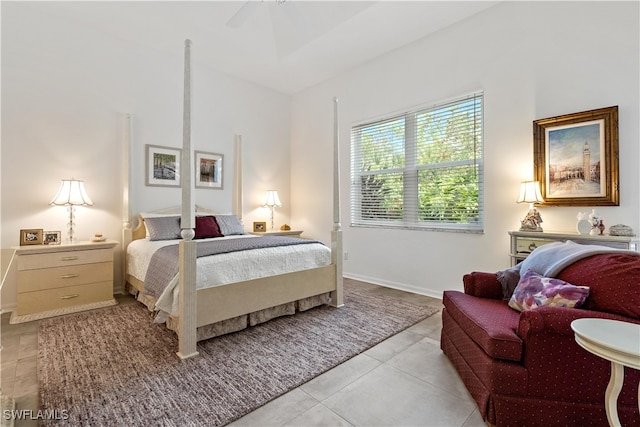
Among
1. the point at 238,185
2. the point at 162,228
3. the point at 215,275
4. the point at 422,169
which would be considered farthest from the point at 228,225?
the point at 422,169

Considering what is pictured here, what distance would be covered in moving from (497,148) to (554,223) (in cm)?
89

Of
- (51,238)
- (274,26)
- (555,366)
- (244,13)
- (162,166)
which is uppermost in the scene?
(274,26)

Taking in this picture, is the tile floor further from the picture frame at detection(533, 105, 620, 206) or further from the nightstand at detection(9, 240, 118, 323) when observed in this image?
the picture frame at detection(533, 105, 620, 206)

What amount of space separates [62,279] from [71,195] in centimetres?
85

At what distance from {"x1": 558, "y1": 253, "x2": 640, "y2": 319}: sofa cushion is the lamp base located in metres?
1.04

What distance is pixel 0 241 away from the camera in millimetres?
3004

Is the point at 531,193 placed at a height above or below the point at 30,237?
above

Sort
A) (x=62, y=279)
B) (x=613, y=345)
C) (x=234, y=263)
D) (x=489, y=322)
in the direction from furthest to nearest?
1. (x=62, y=279)
2. (x=234, y=263)
3. (x=489, y=322)
4. (x=613, y=345)

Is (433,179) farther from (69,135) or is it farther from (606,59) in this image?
(69,135)

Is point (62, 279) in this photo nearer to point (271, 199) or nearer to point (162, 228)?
point (162, 228)

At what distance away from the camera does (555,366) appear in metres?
1.34

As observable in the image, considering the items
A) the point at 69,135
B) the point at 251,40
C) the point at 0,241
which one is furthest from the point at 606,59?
the point at 0,241

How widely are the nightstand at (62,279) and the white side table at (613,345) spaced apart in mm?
3849

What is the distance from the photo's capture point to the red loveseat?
1318 mm
